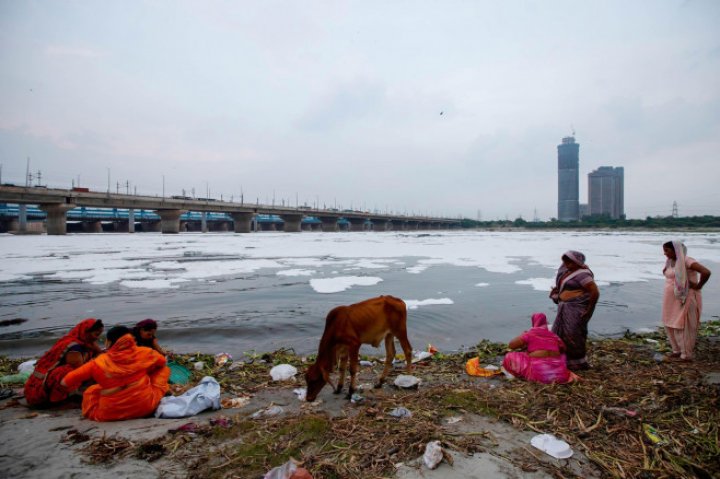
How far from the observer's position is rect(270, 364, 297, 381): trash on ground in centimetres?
520

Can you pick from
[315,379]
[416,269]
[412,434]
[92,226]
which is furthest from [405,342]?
[92,226]

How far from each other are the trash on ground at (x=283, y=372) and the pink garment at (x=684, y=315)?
5.96m

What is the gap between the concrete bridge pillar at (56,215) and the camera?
151ft

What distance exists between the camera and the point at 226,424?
11.9ft

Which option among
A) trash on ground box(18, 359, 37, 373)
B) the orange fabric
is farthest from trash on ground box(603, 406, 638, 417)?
trash on ground box(18, 359, 37, 373)

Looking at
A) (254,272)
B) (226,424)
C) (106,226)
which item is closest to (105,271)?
(254,272)

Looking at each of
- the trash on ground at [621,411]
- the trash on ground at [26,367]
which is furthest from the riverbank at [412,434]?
Answer: the trash on ground at [26,367]

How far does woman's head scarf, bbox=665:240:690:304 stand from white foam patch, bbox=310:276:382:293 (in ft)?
28.4

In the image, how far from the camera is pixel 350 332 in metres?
4.18

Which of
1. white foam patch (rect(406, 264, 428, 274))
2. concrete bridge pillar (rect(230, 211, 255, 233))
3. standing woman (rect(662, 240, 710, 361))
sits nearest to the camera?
standing woman (rect(662, 240, 710, 361))

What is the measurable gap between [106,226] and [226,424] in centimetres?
9832

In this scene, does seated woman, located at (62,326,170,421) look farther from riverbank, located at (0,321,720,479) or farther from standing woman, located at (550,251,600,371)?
standing woman, located at (550,251,600,371)

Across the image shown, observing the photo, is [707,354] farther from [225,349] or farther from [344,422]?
[225,349]

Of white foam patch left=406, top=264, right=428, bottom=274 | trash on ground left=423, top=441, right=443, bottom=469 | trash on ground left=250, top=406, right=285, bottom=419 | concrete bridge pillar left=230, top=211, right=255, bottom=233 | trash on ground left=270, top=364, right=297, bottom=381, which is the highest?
concrete bridge pillar left=230, top=211, right=255, bottom=233
